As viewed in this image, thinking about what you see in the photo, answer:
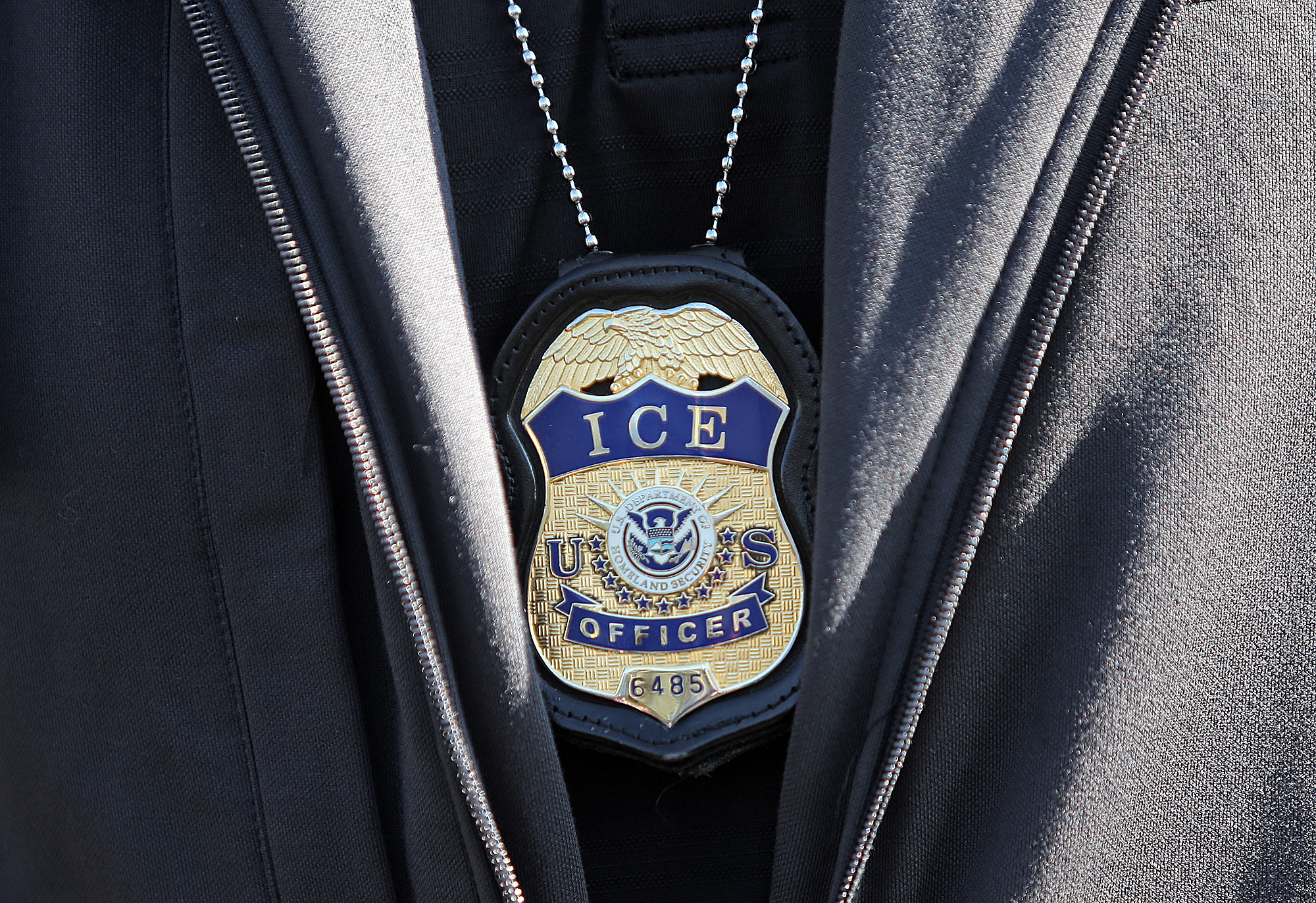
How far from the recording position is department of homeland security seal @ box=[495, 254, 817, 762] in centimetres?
81

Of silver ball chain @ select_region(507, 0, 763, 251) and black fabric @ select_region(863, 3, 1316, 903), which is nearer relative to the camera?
black fabric @ select_region(863, 3, 1316, 903)

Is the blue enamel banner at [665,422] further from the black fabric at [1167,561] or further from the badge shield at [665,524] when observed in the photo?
the black fabric at [1167,561]

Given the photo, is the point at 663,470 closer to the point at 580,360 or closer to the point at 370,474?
the point at 580,360

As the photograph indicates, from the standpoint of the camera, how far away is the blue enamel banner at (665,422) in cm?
81

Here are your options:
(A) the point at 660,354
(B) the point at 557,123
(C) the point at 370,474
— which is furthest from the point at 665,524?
(B) the point at 557,123

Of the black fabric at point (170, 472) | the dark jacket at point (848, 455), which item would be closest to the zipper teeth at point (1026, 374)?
the dark jacket at point (848, 455)

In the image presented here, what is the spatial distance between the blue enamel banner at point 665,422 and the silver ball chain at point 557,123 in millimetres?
Result: 142

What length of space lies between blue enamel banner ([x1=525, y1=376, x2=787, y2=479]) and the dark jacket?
113 mm

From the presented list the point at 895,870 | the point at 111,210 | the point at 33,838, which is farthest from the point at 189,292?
the point at 895,870

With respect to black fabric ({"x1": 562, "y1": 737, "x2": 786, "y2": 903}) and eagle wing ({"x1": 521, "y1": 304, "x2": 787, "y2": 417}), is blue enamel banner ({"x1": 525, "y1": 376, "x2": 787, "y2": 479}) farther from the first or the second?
black fabric ({"x1": 562, "y1": 737, "x2": 786, "y2": 903})

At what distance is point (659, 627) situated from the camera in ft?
2.65

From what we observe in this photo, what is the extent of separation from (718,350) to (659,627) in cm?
23

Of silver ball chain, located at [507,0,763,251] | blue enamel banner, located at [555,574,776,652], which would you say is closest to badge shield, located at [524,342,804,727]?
blue enamel banner, located at [555,574,776,652]

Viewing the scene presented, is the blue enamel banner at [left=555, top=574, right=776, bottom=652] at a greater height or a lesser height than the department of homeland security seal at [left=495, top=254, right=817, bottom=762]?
lesser
